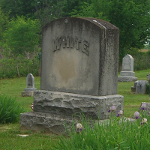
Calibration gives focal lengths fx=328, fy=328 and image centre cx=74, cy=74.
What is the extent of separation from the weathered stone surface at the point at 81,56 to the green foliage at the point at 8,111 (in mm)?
1134

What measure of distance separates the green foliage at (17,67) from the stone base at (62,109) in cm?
1701

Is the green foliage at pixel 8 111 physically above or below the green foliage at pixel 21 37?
below

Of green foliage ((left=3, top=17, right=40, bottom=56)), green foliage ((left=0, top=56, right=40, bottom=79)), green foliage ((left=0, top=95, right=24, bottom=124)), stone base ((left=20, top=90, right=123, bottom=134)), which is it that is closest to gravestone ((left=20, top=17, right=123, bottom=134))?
stone base ((left=20, top=90, right=123, bottom=134))

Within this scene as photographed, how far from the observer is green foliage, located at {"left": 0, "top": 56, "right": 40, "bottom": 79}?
76.2 feet

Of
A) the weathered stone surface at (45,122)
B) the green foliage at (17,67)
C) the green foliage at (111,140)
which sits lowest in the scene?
the weathered stone surface at (45,122)

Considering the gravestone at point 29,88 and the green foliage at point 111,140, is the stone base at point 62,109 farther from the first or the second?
the gravestone at point 29,88

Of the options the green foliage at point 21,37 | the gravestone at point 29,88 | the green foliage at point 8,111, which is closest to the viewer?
the green foliage at point 8,111

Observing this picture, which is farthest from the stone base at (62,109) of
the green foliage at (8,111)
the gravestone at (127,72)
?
the gravestone at (127,72)

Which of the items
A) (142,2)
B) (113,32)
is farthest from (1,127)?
(142,2)

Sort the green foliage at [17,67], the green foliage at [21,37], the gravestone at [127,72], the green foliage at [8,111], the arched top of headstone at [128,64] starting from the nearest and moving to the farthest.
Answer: the green foliage at [8,111]
the gravestone at [127,72]
the arched top of headstone at [128,64]
the green foliage at [17,67]
the green foliage at [21,37]

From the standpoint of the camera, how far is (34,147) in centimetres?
480

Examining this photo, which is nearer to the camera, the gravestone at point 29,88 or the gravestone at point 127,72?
the gravestone at point 29,88

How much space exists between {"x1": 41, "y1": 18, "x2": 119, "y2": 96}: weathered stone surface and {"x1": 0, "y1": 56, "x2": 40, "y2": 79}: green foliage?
1707cm

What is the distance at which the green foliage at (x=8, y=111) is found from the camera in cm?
684
